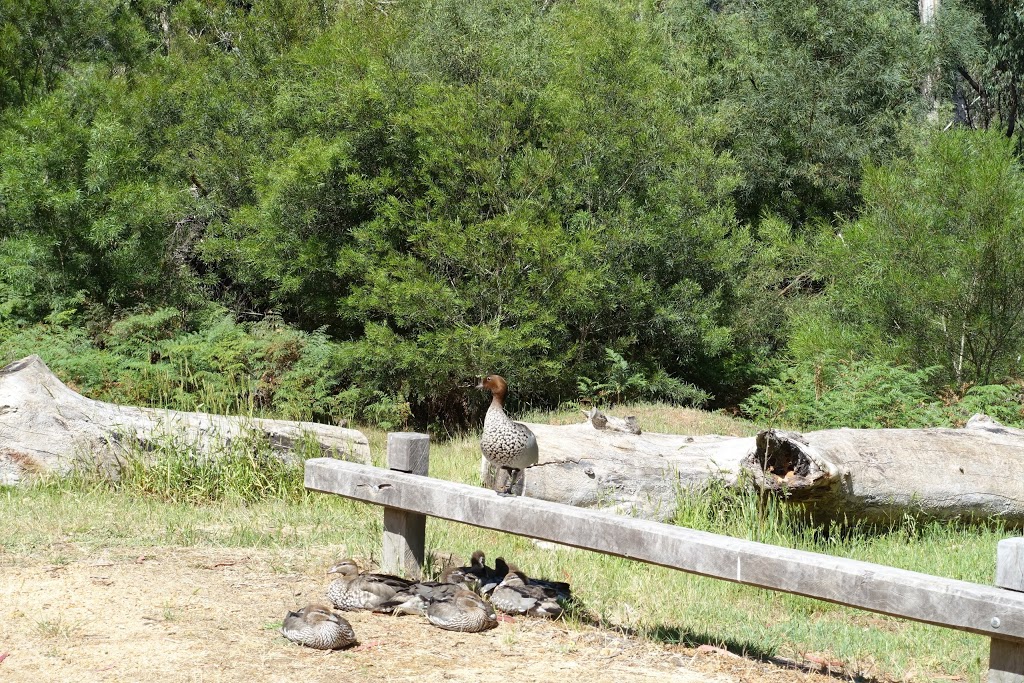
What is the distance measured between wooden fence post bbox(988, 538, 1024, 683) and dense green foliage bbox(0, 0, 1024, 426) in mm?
9151

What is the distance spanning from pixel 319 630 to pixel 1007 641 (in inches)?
123

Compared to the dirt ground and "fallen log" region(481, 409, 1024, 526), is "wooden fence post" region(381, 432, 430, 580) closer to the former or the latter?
the dirt ground

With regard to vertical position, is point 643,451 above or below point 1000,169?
below

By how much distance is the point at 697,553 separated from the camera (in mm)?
4746

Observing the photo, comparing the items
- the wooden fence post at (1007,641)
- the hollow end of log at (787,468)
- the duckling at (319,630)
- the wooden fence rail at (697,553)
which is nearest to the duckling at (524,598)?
the wooden fence rail at (697,553)

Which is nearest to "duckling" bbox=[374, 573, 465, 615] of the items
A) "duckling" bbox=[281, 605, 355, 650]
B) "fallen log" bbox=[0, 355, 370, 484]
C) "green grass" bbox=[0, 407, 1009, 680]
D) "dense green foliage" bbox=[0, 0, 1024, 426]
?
"duckling" bbox=[281, 605, 355, 650]

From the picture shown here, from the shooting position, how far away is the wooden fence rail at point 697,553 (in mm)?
4102

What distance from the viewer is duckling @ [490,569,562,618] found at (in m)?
5.62

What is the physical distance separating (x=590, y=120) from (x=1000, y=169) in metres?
6.39

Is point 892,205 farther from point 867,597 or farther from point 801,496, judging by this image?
point 867,597

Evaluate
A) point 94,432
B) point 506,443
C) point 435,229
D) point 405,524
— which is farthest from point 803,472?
point 435,229

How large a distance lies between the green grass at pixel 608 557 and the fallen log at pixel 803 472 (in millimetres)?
183

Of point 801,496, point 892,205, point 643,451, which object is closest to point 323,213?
point 892,205

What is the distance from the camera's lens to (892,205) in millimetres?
14422
